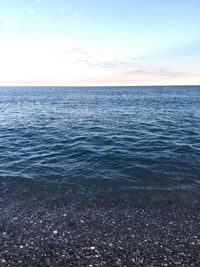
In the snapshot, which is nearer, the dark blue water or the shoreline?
the shoreline

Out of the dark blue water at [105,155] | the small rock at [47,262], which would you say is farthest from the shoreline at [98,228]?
the dark blue water at [105,155]

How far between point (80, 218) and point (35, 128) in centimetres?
2261

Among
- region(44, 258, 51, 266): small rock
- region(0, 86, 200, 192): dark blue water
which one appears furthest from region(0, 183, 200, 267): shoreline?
region(0, 86, 200, 192): dark blue water

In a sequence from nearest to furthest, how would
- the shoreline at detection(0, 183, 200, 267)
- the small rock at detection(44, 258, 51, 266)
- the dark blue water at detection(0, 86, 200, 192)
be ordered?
1. the small rock at detection(44, 258, 51, 266)
2. the shoreline at detection(0, 183, 200, 267)
3. the dark blue water at detection(0, 86, 200, 192)

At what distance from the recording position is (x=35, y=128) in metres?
31.0

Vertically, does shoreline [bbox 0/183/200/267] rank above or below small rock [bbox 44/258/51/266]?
above

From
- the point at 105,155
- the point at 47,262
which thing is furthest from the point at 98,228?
the point at 105,155

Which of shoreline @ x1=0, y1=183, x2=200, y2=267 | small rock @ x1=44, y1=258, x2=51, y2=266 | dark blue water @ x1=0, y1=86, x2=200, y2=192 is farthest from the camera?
dark blue water @ x1=0, y1=86, x2=200, y2=192

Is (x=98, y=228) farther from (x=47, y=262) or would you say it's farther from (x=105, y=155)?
(x=105, y=155)

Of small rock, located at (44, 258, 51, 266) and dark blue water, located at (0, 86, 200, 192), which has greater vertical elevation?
dark blue water, located at (0, 86, 200, 192)

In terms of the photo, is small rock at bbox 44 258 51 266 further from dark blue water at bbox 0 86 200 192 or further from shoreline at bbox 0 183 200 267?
dark blue water at bbox 0 86 200 192

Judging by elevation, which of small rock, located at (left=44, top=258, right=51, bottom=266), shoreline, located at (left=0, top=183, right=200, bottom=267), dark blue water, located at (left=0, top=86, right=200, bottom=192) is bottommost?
small rock, located at (left=44, top=258, right=51, bottom=266)

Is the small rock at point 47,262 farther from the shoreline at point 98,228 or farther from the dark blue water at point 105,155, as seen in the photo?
the dark blue water at point 105,155

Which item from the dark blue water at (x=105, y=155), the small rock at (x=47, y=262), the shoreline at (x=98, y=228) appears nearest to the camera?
the small rock at (x=47, y=262)
